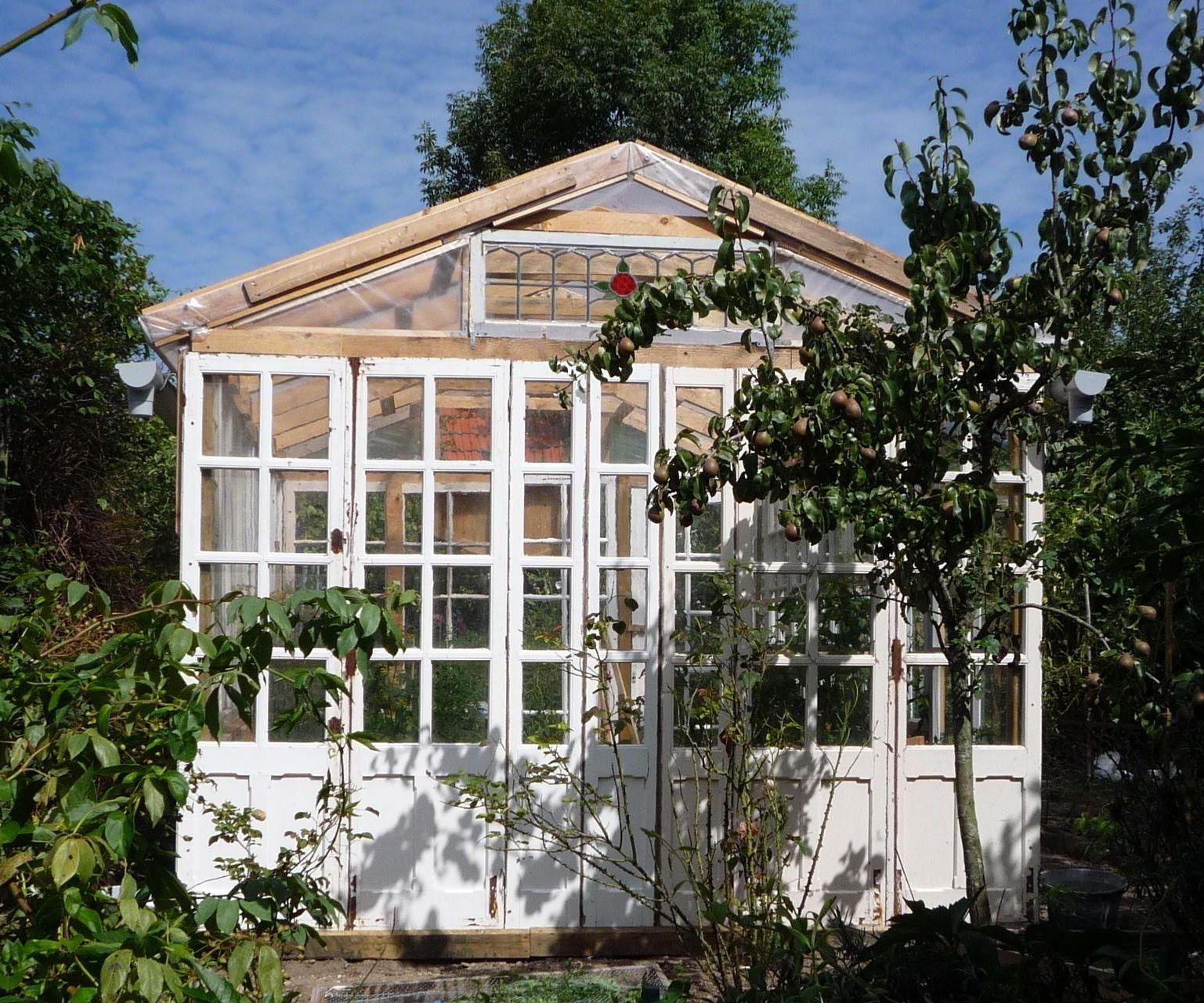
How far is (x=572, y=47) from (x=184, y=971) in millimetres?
16291

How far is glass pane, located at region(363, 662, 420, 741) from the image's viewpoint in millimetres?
5211

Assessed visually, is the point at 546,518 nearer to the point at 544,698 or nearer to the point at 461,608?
the point at 461,608

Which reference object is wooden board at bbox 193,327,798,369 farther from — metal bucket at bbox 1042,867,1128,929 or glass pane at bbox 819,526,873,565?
metal bucket at bbox 1042,867,1128,929

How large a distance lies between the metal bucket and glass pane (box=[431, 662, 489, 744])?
268 centimetres

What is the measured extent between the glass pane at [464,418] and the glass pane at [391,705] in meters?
1.00

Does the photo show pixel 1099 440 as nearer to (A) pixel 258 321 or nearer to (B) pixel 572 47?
(A) pixel 258 321

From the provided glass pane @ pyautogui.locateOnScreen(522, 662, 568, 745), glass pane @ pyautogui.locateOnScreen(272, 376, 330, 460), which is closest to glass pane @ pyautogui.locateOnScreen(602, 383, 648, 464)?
glass pane @ pyautogui.locateOnScreen(522, 662, 568, 745)

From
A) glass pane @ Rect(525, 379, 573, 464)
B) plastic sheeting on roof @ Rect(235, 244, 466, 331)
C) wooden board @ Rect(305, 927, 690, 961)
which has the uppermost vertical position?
plastic sheeting on roof @ Rect(235, 244, 466, 331)

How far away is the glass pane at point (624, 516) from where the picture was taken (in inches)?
211

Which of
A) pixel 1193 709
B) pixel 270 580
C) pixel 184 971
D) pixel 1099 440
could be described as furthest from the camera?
pixel 270 580

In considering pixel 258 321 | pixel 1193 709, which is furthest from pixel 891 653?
pixel 258 321

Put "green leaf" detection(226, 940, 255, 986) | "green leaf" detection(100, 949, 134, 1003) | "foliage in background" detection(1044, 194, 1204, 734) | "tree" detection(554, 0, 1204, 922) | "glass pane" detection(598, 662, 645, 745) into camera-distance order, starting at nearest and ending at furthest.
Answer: "green leaf" detection(100, 949, 134, 1003) < "green leaf" detection(226, 940, 255, 986) < "foliage in background" detection(1044, 194, 1204, 734) < "tree" detection(554, 0, 1204, 922) < "glass pane" detection(598, 662, 645, 745)

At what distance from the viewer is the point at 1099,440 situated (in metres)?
3.40

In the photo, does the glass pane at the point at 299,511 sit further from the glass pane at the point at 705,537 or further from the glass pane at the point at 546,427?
the glass pane at the point at 705,537
